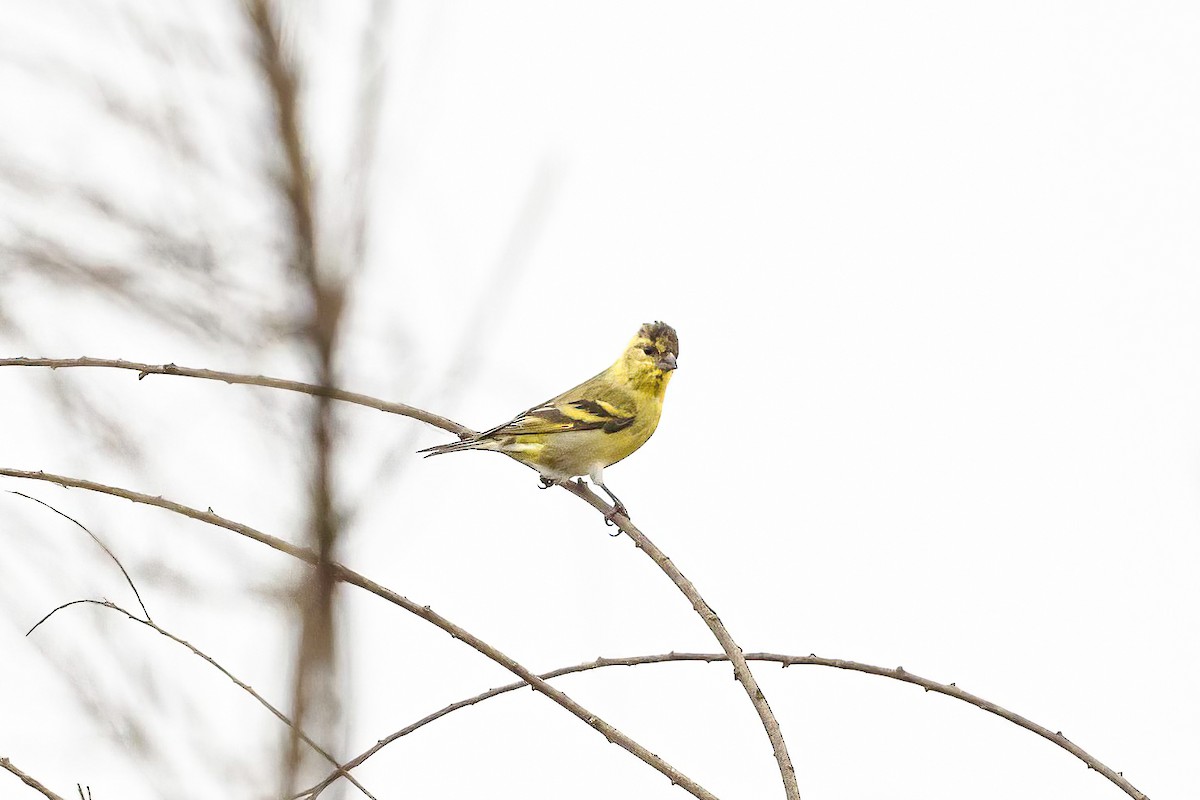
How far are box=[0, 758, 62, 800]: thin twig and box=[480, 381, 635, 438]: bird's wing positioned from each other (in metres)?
3.52

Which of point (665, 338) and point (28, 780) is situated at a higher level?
point (665, 338)

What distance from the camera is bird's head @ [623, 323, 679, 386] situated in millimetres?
6035

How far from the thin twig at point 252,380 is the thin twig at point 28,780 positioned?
26.8 inches

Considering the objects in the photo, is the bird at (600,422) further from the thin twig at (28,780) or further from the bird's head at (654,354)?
the thin twig at (28,780)

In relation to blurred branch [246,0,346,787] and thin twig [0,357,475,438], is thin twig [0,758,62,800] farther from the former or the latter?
blurred branch [246,0,346,787]

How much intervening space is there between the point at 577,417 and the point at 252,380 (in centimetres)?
451

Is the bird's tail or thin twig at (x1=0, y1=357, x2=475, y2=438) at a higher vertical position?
the bird's tail

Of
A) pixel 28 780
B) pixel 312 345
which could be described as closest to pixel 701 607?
pixel 28 780

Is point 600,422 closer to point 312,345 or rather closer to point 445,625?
point 445,625

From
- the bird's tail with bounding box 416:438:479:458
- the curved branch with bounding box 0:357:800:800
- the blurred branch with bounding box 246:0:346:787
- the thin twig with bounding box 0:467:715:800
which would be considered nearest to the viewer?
the blurred branch with bounding box 246:0:346:787

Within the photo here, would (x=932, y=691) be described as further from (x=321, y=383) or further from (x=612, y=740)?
(x=321, y=383)

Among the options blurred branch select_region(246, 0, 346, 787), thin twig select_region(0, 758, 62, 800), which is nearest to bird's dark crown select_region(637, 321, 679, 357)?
thin twig select_region(0, 758, 62, 800)

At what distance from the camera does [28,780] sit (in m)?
2.06

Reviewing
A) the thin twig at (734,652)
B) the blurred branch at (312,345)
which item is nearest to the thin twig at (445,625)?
the thin twig at (734,652)
